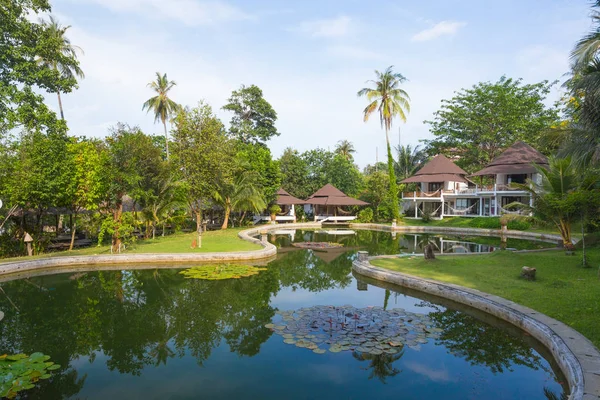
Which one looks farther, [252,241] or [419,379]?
[252,241]

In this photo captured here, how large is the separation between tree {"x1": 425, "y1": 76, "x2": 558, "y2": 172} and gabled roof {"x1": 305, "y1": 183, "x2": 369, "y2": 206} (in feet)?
40.6

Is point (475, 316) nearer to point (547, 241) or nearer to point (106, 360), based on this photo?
point (106, 360)

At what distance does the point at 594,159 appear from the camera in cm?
923

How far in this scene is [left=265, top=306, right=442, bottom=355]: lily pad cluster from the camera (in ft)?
22.8

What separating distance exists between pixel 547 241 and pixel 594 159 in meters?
15.4

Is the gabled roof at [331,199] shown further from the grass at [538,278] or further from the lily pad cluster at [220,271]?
the lily pad cluster at [220,271]

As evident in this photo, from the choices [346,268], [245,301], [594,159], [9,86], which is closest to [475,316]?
[594,159]

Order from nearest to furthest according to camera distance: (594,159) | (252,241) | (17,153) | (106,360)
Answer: (106,360), (594,159), (17,153), (252,241)

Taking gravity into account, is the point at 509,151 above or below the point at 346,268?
above

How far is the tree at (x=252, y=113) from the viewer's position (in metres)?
43.8

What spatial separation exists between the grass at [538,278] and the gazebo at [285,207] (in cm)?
2073

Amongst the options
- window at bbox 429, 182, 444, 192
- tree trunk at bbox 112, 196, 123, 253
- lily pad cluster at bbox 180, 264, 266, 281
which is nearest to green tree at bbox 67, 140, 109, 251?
tree trunk at bbox 112, 196, 123, 253

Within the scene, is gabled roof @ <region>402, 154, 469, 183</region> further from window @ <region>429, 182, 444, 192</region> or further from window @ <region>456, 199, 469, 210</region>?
window @ <region>456, 199, 469, 210</region>

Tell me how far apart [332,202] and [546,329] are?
2816cm
